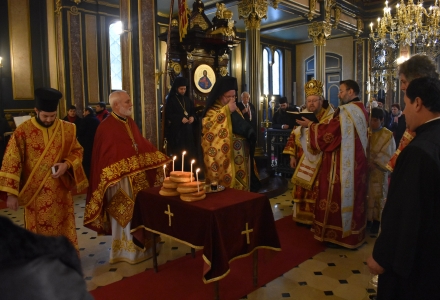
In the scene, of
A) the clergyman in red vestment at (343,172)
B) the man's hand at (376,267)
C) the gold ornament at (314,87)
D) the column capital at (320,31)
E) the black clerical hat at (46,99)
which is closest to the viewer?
the man's hand at (376,267)

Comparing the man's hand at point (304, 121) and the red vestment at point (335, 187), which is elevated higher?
the man's hand at point (304, 121)

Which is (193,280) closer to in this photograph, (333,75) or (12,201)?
(12,201)

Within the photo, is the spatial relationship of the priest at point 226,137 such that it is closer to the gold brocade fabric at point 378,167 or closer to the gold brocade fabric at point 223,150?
the gold brocade fabric at point 223,150

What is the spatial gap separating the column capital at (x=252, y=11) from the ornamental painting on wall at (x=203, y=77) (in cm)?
151

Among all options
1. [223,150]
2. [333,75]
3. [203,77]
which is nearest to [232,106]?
[223,150]

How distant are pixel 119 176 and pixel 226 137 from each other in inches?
50.8

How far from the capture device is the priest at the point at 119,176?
3832 millimetres

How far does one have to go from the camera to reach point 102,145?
153 inches

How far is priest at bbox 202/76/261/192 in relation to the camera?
435cm

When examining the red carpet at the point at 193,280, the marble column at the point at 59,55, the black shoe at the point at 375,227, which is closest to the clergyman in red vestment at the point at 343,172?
the red carpet at the point at 193,280

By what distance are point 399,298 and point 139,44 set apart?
17.0ft

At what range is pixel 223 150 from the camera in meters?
4.40

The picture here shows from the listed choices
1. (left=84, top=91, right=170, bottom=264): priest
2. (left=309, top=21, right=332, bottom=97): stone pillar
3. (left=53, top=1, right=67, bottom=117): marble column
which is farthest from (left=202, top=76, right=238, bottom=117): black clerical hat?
(left=309, top=21, right=332, bottom=97): stone pillar

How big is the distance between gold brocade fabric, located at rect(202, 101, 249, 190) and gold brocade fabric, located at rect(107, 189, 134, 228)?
95cm
